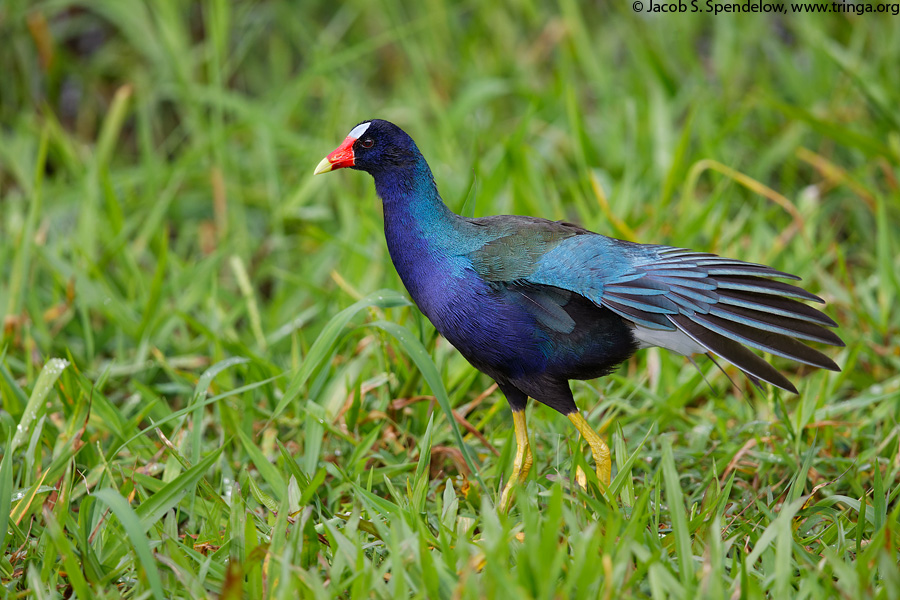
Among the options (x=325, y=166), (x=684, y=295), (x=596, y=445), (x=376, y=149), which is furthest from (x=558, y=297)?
(x=325, y=166)

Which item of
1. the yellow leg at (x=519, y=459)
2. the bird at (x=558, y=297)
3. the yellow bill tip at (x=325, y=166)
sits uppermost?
the yellow bill tip at (x=325, y=166)

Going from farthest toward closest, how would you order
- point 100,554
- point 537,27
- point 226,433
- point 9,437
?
point 537,27 → point 226,433 → point 9,437 → point 100,554

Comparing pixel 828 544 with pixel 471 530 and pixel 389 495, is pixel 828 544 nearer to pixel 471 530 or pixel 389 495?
pixel 471 530

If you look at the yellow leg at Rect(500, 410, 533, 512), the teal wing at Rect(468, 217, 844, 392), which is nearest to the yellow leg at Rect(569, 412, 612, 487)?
the yellow leg at Rect(500, 410, 533, 512)

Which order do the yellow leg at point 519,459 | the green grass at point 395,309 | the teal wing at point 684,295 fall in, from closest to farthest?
1. the green grass at point 395,309
2. the teal wing at point 684,295
3. the yellow leg at point 519,459

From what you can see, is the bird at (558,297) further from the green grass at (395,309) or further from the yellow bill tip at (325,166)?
the green grass at (395,309)

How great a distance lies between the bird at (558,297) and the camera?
7.90 ft

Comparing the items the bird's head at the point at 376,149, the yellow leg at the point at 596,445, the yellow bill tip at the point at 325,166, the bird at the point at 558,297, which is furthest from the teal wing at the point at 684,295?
the yellow bill tip at the point at 325,166

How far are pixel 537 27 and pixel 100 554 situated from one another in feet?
14.6

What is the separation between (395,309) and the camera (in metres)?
3.46

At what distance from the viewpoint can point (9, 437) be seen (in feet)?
8.28

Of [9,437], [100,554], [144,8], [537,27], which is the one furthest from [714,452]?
[144,8]

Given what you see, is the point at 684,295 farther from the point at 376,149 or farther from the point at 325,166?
the point at 325,166

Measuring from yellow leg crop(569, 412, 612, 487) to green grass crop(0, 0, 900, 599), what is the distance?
71mm
